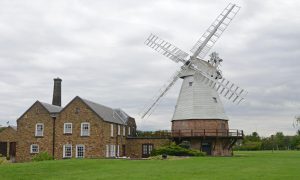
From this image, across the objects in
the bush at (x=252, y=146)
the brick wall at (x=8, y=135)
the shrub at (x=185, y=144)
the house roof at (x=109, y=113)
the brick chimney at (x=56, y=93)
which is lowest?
the bush at (x=252, y=146)

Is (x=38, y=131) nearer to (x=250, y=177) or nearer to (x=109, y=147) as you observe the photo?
(x=109, y=147)

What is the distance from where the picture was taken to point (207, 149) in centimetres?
4603

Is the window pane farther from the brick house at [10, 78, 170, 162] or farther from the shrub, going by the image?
the shrub

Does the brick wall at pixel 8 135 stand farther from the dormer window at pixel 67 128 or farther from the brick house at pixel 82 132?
the dormer window at pixel 67 128

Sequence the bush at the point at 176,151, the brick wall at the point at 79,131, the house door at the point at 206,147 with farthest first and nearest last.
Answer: the house door at the point at 206,147 → the brick wall at the point at 79,131 → the bush at the point at 176,151

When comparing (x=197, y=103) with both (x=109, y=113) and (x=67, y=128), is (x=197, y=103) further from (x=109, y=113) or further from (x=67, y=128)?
(x=67, y=128)

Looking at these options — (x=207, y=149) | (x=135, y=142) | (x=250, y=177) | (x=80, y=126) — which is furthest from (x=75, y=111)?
(x=250, y=177)

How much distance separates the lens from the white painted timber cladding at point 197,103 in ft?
147

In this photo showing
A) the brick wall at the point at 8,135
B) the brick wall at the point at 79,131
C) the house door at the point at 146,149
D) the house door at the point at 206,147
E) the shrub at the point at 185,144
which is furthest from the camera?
the brick wall at the point at 8,135

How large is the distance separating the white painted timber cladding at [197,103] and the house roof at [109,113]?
23.8ft

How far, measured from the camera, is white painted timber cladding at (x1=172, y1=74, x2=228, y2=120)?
4484 cm

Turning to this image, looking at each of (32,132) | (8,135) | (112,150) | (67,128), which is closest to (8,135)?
(8,135)

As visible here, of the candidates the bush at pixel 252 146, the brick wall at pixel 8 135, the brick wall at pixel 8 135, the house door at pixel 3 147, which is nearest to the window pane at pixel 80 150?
the brick wall at pixel 8 135

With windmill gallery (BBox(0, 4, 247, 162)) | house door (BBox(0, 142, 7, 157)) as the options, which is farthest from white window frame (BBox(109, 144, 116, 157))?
house door (BBox(0, 142, 7, 157))
